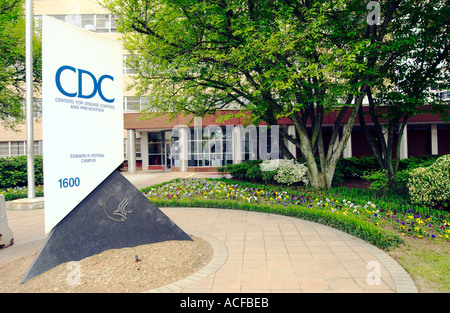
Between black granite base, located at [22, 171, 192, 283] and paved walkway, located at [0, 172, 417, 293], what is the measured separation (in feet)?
4.07

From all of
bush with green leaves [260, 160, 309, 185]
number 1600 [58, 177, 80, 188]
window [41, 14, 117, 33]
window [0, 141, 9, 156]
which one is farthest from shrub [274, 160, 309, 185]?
window [0, 141, 9, 156]

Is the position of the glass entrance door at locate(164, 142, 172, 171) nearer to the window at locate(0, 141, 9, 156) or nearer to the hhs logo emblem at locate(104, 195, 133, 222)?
the window at locate(0, 141, 9, 156)

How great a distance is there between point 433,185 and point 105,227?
23.1 feet

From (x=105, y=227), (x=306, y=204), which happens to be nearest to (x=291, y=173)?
(x=306, y=204)

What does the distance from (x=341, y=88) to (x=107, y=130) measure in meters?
6.54

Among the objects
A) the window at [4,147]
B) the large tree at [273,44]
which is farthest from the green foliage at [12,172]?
the window at [4,147]

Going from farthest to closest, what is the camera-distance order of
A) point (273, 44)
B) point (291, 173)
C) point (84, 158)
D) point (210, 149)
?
point (210, 149), point (291, 173), point (273, 44), point (84, 158)

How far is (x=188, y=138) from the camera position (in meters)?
24.4

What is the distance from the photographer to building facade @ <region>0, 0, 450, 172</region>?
73.7 ft

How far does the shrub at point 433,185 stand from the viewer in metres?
6.82

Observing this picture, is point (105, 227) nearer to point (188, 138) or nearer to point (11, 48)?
point (11, 48)

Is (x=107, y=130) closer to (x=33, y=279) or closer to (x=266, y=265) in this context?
(x=33, y=279)

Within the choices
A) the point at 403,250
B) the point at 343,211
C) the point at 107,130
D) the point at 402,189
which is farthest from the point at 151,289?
the point at 402,189

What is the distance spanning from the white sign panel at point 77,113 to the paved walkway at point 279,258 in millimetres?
2034
